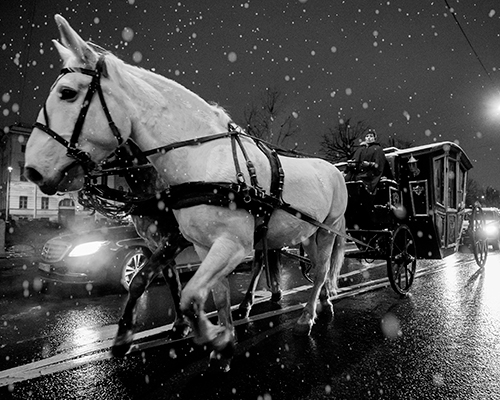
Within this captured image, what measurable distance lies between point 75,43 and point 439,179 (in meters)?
7.00

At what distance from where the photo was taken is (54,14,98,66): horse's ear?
2.35 m

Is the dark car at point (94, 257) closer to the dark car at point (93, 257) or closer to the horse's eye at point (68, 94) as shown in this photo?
the dark car at point (93, 257)

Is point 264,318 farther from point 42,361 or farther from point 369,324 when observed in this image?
point 42,361

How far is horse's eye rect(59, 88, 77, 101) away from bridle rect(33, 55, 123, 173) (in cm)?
8

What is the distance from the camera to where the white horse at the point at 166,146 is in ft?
7.97

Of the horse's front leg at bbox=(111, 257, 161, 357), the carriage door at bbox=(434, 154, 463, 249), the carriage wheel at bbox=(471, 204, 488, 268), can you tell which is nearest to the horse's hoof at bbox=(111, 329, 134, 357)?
the horse's front leg at bbox=(111, 257, 161, 357)

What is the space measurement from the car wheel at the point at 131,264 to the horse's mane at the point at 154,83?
13.1 ft

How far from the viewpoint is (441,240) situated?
6.89m

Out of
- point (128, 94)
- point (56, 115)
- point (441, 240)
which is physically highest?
point (128, 94)

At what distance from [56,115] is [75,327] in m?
2.83

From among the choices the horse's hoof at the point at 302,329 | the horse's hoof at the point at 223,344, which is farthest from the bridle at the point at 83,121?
the horse's hoof at the point at 302,329

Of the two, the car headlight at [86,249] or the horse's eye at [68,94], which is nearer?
the horse's eye at [68,94]

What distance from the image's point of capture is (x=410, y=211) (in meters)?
6.79

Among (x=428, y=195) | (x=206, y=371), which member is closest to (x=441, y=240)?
(x=428, y=195)
